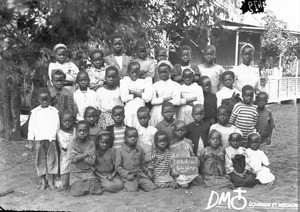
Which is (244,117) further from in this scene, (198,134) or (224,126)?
(198,134)

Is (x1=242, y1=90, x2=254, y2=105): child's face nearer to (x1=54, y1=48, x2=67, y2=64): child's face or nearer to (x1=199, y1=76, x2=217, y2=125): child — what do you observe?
(x1=199, y1=76, x2=217, y2=125): child

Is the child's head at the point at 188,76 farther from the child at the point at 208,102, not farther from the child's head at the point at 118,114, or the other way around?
the child's head at the point at 118,114

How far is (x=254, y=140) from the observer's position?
5559 millimetres

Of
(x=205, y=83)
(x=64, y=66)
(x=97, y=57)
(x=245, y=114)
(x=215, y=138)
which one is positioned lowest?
(x=215, y=138)

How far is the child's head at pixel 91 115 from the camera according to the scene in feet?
17.4

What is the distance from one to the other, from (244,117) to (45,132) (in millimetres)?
2384

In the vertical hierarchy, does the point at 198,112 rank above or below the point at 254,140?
above

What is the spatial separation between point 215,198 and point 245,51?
77.9 inches

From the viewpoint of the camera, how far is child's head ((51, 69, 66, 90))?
541 centimetres

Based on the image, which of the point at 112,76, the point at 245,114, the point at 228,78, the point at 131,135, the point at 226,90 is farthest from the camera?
the point at 226,90

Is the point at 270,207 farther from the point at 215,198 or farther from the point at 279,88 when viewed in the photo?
the point at 279,88

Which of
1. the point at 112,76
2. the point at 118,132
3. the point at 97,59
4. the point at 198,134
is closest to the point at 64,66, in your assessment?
the point at 97,59

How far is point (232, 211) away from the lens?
15.1ft

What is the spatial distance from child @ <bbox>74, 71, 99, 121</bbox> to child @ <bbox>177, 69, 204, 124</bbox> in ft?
3.52
